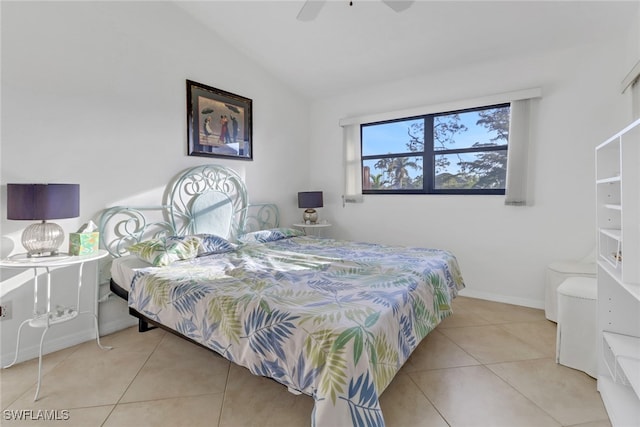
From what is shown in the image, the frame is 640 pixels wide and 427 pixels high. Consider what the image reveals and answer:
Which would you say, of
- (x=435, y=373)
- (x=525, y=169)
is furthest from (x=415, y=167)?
(x=435, y=373)

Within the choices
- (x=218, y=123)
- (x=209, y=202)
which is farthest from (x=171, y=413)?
(x=218, y=123)

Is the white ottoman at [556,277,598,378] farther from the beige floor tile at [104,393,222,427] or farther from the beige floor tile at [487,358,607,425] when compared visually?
the beige floor tile at [104,393,222,427]

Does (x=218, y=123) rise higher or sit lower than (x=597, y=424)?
higher

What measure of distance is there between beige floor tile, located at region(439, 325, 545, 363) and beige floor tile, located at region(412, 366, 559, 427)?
0.22m

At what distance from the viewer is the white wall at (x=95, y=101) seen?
210 centimetres

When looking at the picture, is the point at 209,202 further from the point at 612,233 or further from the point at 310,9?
the point at 612,233

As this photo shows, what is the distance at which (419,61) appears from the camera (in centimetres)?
340

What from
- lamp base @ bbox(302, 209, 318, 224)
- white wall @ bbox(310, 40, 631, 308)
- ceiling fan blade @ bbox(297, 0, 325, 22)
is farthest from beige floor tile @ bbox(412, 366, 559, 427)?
lamp base @ bbox(302, 209, 318, 224)

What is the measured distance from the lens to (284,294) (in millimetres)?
1707

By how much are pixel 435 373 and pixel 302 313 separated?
115 cm

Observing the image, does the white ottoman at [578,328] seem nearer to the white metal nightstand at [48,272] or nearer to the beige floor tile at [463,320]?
the beige floor tile at [463,320]

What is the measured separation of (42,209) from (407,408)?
2468 mm

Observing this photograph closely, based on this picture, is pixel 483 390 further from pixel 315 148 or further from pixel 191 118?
pixel 315 148

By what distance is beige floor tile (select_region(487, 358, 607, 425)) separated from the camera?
62.7 inches
